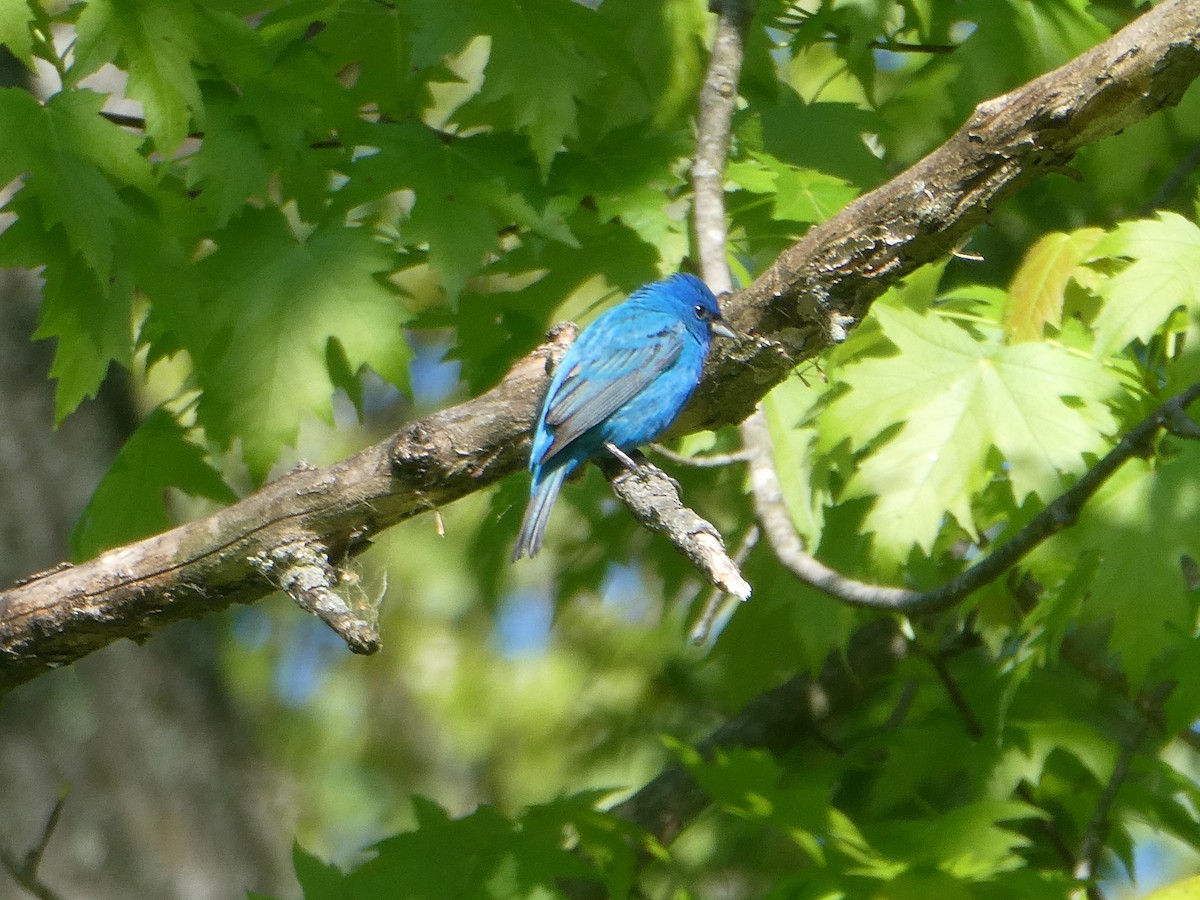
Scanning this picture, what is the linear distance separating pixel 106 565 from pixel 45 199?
0.88m

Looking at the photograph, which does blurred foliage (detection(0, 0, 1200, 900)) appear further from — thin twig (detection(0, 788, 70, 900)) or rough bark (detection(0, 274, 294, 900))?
rough bark (detection(0, 274, 294, 900))

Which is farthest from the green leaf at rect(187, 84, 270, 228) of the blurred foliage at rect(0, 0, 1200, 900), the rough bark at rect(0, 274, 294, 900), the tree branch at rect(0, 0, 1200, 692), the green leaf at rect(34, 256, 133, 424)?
the rough bark at rect(0, 274, 294, 900)

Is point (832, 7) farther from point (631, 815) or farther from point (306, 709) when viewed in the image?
point (306, 709)

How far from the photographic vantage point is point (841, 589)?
2811 mm

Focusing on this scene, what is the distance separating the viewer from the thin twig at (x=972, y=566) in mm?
2475

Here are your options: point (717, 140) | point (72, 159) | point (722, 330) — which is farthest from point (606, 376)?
point (72, 159)

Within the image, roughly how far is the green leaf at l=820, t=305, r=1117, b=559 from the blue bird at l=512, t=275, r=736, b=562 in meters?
0.41

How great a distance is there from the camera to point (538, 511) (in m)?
3.04

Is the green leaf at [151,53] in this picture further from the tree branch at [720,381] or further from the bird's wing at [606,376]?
the bird's wing at [606,376]

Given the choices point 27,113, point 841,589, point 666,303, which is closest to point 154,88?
point 27,113

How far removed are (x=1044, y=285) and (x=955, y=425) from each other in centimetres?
57

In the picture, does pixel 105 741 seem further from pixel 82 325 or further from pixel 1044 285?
pixel 1044 285

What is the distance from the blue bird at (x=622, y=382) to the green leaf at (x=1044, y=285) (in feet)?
2.62

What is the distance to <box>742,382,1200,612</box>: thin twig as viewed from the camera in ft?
8.12
